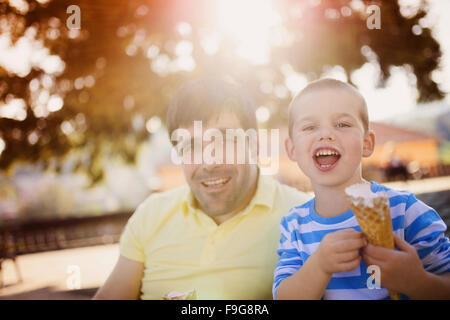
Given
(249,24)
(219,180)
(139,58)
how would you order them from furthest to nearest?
(139,58) < (249,24) < (219,180)

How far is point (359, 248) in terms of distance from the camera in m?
1.01

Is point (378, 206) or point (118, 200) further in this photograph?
point (118, 200)

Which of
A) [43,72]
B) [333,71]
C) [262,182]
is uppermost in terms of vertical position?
[43,72]

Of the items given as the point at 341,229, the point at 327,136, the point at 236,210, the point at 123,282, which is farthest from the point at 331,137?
the point at 123,282

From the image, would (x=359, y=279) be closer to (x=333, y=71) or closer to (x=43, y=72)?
(x=333, y=71)

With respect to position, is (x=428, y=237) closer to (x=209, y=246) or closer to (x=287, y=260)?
(x=287, y=260)

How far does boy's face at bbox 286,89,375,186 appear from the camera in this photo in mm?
1142

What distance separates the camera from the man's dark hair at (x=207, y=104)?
1661 mm

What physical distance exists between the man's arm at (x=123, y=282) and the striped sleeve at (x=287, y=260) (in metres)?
0.81

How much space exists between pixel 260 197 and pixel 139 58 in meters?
4.14

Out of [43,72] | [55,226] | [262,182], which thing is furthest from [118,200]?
[262,182]

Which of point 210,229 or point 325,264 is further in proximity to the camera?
point 210,229

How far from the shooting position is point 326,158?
1.18 m
